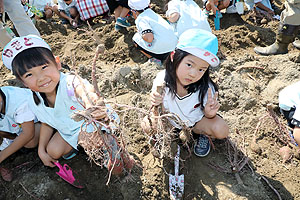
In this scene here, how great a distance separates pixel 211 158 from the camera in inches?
84.8

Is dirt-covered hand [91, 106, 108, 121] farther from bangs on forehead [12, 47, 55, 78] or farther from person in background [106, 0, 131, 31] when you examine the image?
person in background [106, 0, 131, 31]

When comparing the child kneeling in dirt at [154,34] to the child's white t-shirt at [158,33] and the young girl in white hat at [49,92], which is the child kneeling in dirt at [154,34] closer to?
the child's white t-shirt at [158,33]

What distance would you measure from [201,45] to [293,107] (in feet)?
3.60

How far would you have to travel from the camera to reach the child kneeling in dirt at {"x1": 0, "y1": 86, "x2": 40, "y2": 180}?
6.39ft

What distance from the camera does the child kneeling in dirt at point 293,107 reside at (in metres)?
2.03

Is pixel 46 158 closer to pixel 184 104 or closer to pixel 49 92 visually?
pixel 49 92

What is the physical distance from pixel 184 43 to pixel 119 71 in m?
1.36

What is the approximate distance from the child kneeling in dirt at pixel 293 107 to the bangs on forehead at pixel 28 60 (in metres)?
1.93

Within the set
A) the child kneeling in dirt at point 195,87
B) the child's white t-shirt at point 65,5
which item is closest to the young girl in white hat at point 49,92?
the child kneeling in dirt at point 195,87

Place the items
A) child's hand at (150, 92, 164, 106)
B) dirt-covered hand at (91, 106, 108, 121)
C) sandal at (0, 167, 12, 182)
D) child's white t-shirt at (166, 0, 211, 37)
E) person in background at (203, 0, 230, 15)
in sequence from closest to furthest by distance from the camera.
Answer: dirt-covered hand at (91, 106, 108, 121)
child's hand at (150, 92, 164, 106)
sandal at (0, 167, 12, 182)
child's white t-shirt at (166, 0, 211, 37)
person in background at (203, 0, 230, 15)

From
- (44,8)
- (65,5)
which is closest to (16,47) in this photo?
(65,5)

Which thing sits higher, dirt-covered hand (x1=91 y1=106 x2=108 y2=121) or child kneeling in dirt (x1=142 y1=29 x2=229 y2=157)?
dirt-covered hand (x1=91 y1=106 x2=108 y2=121)

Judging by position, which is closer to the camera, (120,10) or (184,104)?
(184,104)

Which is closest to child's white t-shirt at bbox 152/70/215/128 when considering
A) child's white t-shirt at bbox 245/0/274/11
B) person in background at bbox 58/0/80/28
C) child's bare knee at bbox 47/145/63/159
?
child's bare knee at bbox 47/145/63/159
